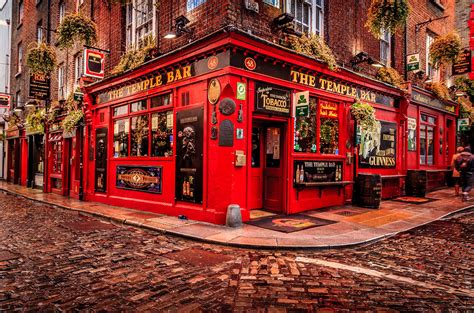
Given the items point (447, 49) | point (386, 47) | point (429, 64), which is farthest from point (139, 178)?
point (429, 64)

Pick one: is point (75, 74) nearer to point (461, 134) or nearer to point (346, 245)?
point (346, 245)

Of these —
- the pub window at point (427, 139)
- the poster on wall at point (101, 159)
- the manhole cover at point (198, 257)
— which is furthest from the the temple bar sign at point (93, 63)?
the pub window at point (427, 139)

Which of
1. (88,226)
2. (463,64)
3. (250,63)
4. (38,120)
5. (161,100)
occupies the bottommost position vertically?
(88,226)

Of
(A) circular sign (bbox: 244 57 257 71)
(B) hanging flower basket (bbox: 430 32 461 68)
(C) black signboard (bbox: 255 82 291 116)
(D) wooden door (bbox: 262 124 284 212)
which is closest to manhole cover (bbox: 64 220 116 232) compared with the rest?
(D) wooden door (bbox: 262 124 284 212)

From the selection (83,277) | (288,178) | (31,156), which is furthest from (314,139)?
(31,156)

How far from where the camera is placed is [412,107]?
14742 mm

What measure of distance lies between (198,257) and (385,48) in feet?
42.9

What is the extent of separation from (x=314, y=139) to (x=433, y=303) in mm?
6987

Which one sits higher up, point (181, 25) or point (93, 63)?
point (181, 25)

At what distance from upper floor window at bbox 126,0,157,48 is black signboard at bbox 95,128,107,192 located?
3.68m

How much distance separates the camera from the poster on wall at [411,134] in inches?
570

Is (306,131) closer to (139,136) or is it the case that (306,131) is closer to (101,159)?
(139,136)

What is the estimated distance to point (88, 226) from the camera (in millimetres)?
8117

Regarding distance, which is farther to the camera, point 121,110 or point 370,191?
point 121,110
